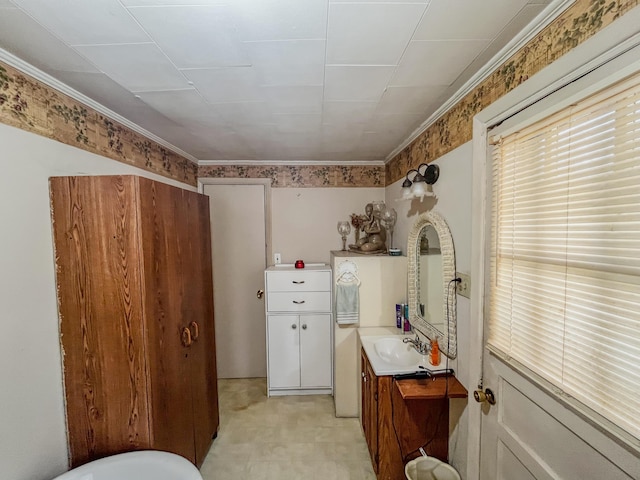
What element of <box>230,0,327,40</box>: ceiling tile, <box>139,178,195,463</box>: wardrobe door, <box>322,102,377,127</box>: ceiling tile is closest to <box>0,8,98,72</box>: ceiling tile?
<box>139,178,195,463</box>: wardrobe door

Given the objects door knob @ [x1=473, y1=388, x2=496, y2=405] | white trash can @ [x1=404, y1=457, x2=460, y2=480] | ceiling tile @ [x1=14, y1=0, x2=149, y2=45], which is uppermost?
ceiling tile @ [x1=14, y1=0, x2=149, y2=45]

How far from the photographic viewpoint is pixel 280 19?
3.09 feet

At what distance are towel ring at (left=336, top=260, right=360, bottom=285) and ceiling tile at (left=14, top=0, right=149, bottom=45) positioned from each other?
1893 millimetres

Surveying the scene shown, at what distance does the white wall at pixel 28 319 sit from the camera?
3.66 ft

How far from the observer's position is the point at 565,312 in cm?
90

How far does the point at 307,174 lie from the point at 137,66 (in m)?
1.97

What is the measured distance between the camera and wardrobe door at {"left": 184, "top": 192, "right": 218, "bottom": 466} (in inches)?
71.4

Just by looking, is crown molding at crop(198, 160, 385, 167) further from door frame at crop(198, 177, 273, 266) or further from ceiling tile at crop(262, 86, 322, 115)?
ceiling tile at crop(262, 86, 322, 115)

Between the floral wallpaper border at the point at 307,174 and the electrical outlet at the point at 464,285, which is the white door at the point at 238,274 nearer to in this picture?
the floral wallpaper border at the point at 307,174

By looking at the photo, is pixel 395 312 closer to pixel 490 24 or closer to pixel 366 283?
pixel 366 283

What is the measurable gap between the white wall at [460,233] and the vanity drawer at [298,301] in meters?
1.27

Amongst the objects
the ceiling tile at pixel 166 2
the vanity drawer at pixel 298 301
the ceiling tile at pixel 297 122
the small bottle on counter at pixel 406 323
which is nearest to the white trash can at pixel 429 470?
the small bottle on counter at pixel 406 323

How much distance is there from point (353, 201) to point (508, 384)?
2.25m

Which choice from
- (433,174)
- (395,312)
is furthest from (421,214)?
(395,312)
